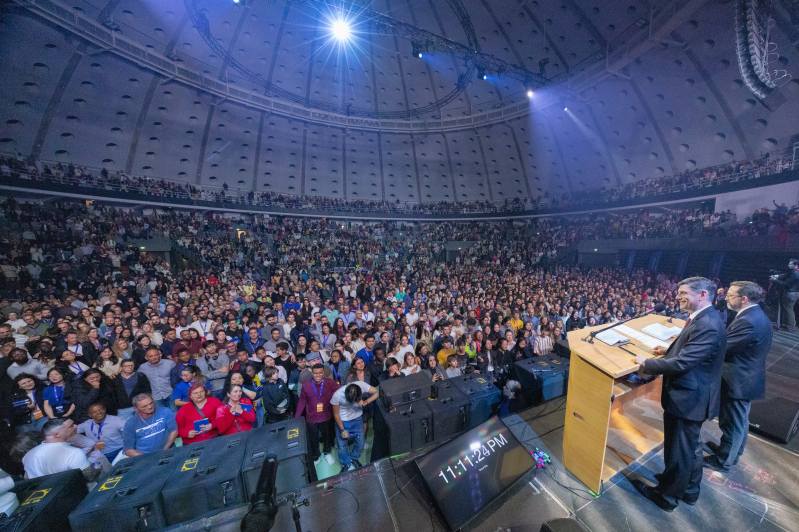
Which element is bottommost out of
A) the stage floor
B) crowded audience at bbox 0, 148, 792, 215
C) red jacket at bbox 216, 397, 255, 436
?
the stage floor

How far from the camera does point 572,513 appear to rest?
2350mm

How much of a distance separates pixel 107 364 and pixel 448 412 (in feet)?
17.3

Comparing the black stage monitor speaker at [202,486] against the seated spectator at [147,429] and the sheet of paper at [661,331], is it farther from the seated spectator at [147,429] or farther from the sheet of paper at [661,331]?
the sheet of paper at [661,331]

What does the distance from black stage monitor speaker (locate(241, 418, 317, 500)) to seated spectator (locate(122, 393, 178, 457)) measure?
3.69 ft

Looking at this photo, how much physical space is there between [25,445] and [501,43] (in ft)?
91.1

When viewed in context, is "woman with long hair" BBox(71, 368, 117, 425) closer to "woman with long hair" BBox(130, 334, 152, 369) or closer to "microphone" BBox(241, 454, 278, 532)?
"woman with long hair" BBox(130, 334, 152, 369)

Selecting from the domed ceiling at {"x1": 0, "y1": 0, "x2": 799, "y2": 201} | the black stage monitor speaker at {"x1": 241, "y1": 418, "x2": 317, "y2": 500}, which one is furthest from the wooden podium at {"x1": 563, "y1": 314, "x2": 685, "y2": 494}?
the domed ceiling at {"x1": 0, "y1": 0, "x2": 799, "y2": 201}

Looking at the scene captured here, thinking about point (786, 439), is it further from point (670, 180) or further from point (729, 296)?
point (670, 180)

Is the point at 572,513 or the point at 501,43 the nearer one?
the point at 572,513

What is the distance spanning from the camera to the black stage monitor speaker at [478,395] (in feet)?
12.6

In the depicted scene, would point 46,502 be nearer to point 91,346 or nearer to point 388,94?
point 91,346

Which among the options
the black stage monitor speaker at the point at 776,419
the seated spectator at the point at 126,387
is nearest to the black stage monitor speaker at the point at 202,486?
the seated spectator at the point at 126,387

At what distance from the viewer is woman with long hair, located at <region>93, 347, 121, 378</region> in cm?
446

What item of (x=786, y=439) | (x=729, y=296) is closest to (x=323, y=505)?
Result: (x=729, y=296)
